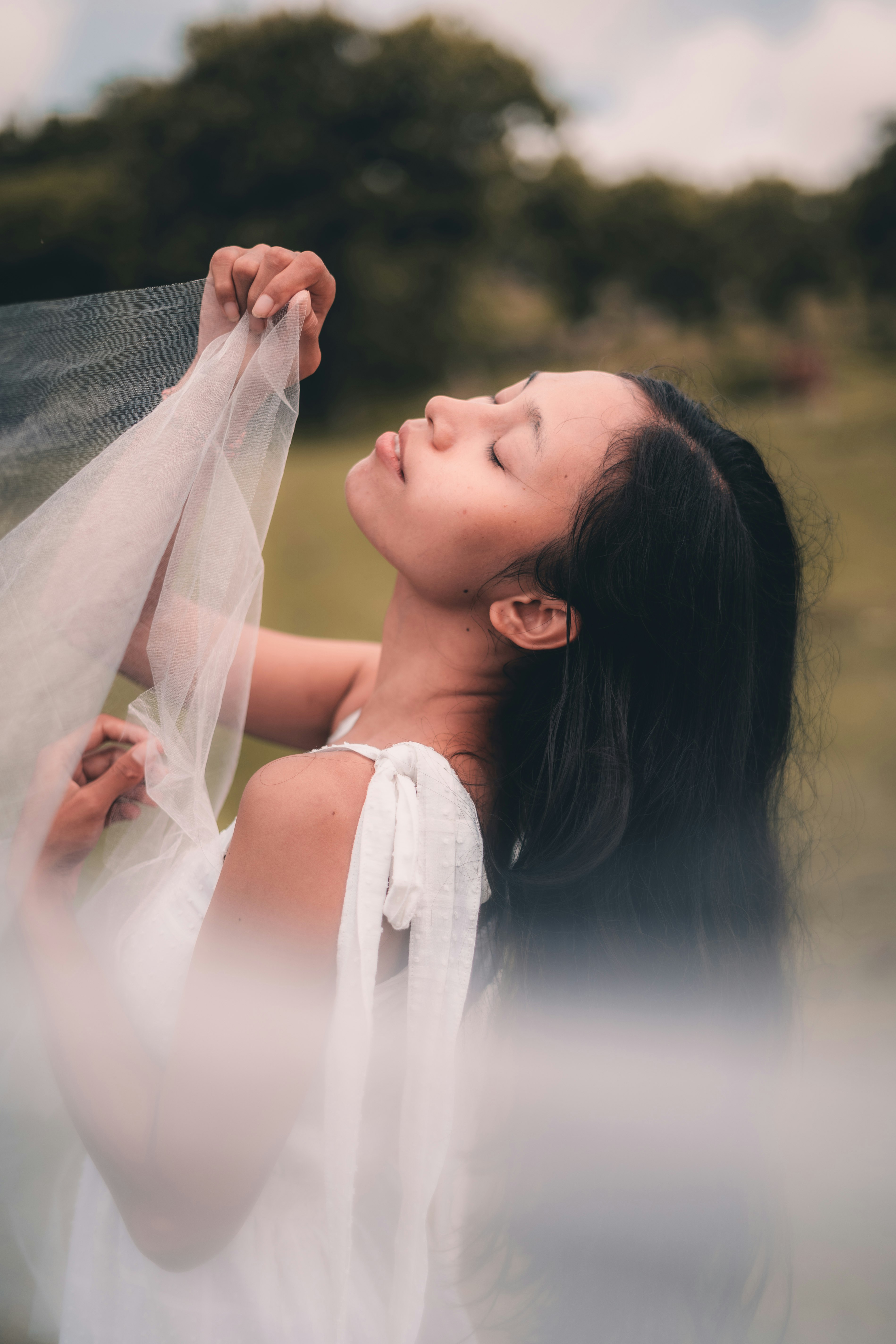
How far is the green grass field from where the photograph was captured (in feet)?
6.67

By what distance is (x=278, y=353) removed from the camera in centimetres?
77

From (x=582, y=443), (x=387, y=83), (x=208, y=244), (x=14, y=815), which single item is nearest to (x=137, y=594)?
(x=14, y=815)

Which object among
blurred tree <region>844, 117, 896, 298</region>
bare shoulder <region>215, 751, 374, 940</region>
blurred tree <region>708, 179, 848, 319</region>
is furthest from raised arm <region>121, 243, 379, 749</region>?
blurred tree <region>708, 179, 848, 319</region>

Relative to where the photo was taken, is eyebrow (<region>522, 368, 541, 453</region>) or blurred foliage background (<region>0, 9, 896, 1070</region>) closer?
eyebrow (<region>522, 368, 541, 453</region>)

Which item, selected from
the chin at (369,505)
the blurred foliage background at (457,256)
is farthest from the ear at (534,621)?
the blurred foliage background at (457,256)

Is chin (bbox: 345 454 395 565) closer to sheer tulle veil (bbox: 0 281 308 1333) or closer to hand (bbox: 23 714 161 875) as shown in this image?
sheer tulle veil (bbox: 0 281 308 1333)

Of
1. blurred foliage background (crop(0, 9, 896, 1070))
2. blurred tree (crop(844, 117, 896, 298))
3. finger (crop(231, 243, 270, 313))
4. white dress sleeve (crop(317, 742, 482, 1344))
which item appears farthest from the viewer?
blurred tree (crop(844, 117, 896, 298))

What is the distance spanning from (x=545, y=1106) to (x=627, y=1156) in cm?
10

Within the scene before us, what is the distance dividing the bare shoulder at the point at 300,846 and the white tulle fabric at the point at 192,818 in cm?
2

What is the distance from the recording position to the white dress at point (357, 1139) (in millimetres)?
667

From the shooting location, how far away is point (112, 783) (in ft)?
2.62

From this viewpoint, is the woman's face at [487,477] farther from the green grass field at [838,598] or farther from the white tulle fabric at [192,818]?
the green grass field at [838,598]

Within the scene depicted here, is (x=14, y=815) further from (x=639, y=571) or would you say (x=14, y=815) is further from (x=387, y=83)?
(x=387, y=83)

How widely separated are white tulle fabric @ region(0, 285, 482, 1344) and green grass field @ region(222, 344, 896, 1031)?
732 millimetres
